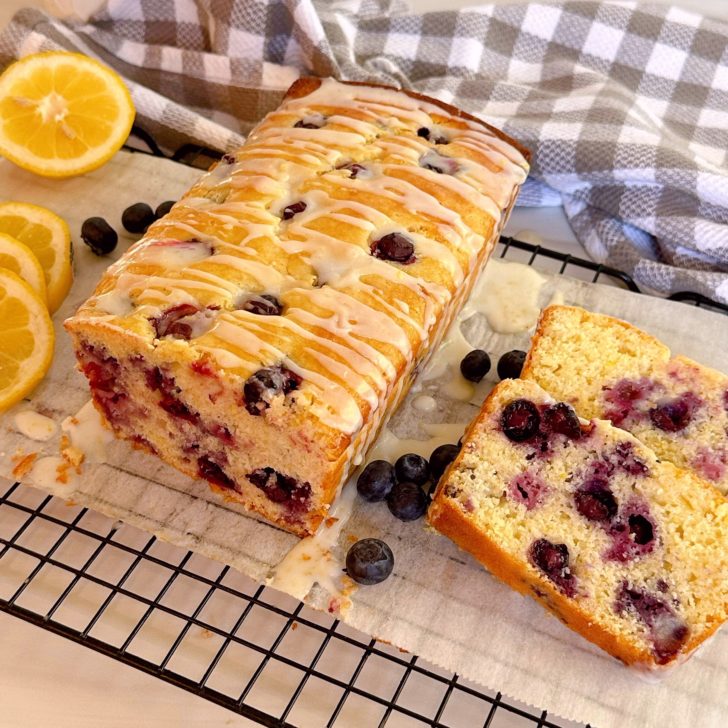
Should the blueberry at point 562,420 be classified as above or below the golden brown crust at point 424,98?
below

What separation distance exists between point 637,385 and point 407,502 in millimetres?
815

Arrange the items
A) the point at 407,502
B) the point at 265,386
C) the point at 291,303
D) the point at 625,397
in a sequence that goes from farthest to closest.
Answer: the point at 625,397 < the point at 407,502 < the point at 291,303 < the point at 265,386

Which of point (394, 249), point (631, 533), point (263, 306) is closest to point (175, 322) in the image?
point (263, 306)

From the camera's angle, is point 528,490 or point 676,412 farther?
point 676,412

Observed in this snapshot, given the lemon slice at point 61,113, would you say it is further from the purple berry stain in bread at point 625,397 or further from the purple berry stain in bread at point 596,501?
the purple berry stain in bread at point 596,501

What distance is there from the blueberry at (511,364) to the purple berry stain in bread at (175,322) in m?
1.11

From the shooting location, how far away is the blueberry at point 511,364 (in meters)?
2.97

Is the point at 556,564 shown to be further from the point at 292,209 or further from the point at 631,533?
the point at 292,209

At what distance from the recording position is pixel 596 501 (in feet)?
7.95

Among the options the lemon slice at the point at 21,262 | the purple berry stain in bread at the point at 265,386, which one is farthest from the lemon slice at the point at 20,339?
the purple berry stain in bread at the point at 265,386

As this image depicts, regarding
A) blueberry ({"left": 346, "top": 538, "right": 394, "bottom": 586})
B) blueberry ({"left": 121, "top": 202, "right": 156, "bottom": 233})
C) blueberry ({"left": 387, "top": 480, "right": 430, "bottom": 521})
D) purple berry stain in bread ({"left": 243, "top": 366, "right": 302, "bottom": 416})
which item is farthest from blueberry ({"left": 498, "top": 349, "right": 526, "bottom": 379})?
blueberry ({"left": 121, "top": 202, "right": 156, "bottom": 233})

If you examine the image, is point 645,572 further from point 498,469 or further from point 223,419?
point 223,419

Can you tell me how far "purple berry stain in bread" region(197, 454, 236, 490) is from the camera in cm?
264

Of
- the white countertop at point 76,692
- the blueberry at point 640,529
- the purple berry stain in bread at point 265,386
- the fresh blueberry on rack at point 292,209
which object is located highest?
the fresh blueberry on rack at point 292,209
